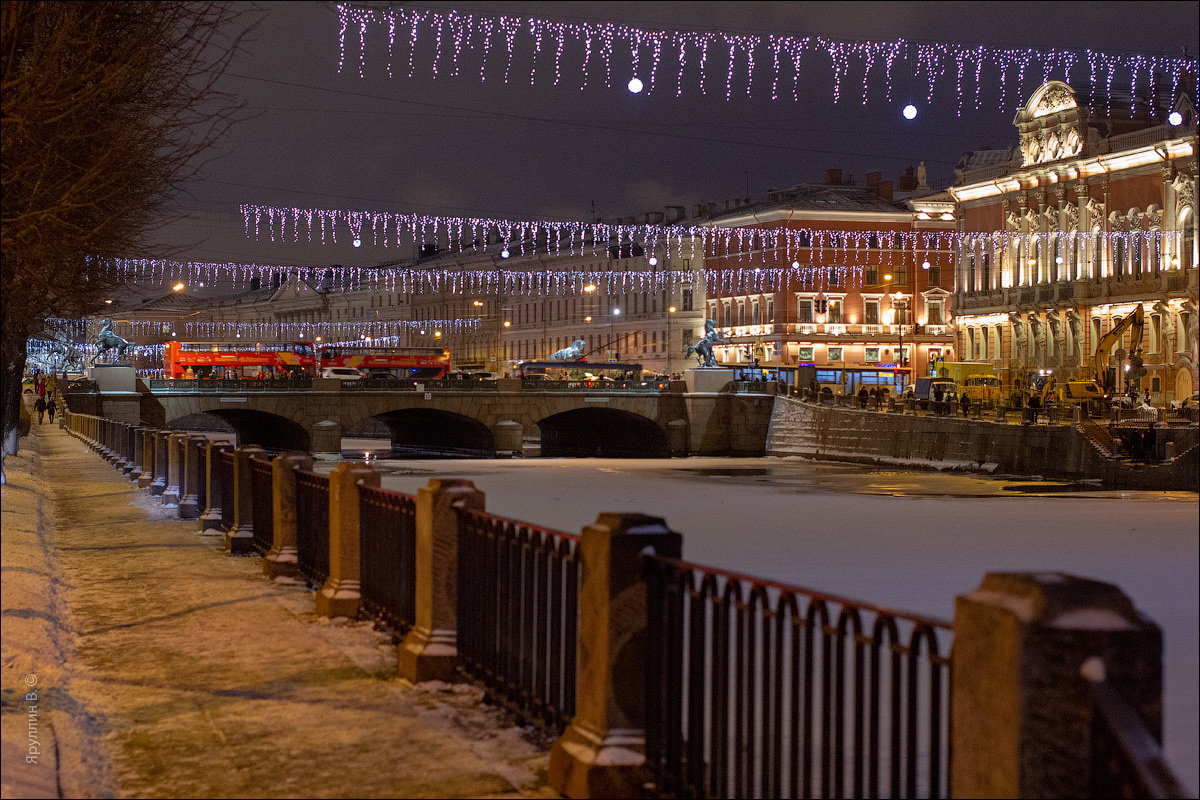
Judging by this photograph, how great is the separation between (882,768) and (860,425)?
2259 inches

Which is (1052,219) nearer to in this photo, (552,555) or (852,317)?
(852,317)

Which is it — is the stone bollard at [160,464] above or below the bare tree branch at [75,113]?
below

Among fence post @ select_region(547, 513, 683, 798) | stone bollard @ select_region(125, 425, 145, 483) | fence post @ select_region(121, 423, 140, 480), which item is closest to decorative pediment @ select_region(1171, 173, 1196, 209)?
fence post @ select_region(121, 423, 140, 480)

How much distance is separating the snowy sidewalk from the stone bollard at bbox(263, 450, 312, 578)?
317mm

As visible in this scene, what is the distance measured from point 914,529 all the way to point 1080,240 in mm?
49770

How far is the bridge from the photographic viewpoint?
A: 73062 millimetres

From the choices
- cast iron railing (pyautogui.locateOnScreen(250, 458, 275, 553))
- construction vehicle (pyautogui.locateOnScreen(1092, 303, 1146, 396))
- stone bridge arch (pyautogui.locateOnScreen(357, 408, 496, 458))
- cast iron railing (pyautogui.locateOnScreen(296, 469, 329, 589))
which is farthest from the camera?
stone bridge arch (pyautogui.locateOnScreen(357, 408, 496, 458))

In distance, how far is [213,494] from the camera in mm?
19562

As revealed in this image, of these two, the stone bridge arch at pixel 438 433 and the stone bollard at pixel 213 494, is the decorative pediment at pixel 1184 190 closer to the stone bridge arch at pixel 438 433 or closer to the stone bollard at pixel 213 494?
the stone bridge arch at pixel 438 433

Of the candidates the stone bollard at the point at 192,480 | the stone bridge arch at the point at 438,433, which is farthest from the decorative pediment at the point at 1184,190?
the stone bollard at the point at 192,480

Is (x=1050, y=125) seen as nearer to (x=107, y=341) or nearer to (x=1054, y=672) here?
(x=107, y=341)

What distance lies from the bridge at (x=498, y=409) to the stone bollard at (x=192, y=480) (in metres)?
48.3

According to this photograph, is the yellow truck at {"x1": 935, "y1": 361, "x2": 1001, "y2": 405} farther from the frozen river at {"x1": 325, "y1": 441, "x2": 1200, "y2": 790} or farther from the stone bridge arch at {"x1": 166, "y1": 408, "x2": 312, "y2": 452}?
the stone bridge arch at {"x1": 166, "y1": 408, "x2": 312, "y2": 452}

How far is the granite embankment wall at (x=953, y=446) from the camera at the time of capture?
43.8 metres
